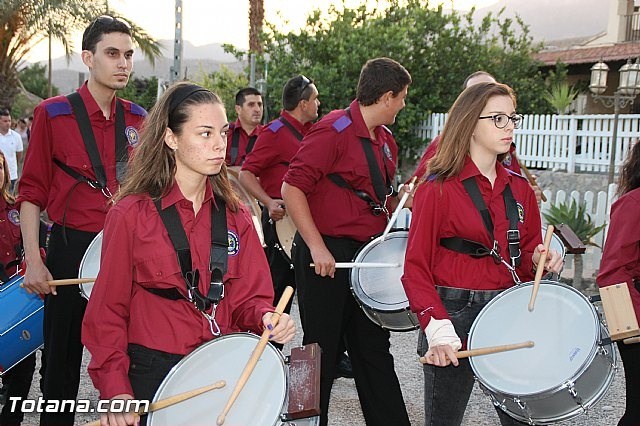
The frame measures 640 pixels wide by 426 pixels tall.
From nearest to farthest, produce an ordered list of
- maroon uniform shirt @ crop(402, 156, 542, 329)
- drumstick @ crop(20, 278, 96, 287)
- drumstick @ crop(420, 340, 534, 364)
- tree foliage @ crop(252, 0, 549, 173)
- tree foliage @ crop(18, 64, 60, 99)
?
drumstick @ crop(420, 340, 534, 364) < maroon uniform shirt @ crop(402, 156, 542, 329) < drumstick @ crop(20, 278, 96, 287) < tree foliage @ crop(252, 0, 549, 173) < tree foliage @ crop(18, 64, 60, 99)

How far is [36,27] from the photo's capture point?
77.4 ft

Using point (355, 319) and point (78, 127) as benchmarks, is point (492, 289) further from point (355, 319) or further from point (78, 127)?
point (78, 127)

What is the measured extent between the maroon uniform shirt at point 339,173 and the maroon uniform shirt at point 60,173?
1.03 metres

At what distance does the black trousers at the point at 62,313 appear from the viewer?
383 cm

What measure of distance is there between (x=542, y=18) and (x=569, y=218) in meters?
118

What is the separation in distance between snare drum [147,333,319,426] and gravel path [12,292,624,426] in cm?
270

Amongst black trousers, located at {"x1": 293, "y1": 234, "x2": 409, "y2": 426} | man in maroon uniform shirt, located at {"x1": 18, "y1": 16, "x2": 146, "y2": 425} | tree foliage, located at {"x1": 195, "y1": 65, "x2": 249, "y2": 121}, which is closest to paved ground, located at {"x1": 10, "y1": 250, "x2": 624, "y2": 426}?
black trousers, located at {"x1": 293, "y1": 234, "x2": 409, "y2": 426}

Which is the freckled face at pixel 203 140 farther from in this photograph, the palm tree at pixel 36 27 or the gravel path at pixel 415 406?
the palm tree at pixel 36 27

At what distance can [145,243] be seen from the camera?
261 centimetres

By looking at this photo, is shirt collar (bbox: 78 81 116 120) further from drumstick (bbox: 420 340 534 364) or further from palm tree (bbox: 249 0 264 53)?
palm tree (bbox: 249 0 264 53)

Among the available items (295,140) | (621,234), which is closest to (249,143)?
(295,140)

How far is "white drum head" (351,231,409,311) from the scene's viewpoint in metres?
4.11

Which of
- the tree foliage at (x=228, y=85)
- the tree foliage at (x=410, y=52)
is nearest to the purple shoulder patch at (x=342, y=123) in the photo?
the tree foliage at (x=410, y=52)

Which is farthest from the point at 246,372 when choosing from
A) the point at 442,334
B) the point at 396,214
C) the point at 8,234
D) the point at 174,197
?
the point at 8,234
